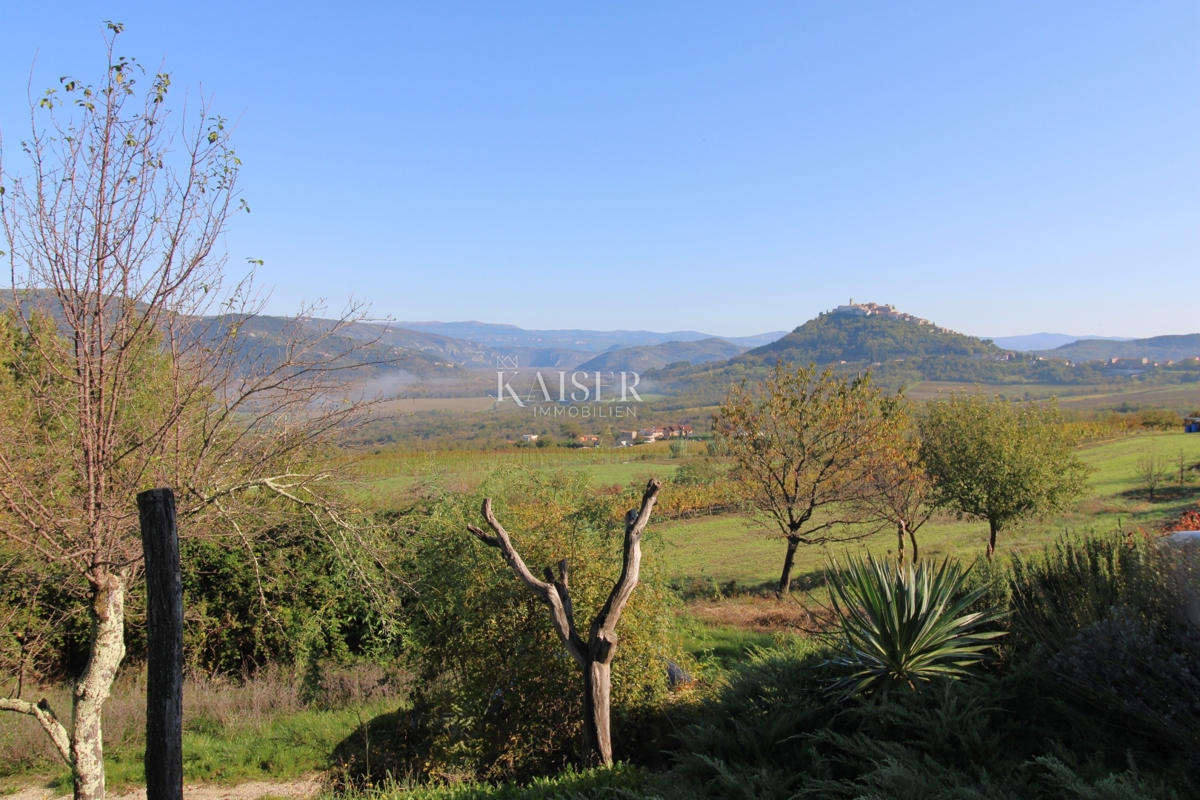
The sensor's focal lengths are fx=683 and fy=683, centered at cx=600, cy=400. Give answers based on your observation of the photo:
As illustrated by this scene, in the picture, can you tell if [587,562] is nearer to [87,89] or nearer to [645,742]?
[645,742]

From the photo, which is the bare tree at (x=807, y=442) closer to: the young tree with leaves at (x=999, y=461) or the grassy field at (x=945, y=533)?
the grassy field at (x=945, y=533)

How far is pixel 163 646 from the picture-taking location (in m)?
3.74

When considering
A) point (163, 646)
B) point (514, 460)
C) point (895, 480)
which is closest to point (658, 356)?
point (895, 480)

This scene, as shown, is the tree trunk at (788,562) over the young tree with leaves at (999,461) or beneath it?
beneath

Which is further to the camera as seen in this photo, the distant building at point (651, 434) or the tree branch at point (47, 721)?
the distant building at point (651, 434)

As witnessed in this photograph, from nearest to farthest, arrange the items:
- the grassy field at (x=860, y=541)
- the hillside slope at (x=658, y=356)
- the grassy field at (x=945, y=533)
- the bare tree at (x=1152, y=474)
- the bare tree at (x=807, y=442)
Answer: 1. the bare tree at (x=807, y=442)
2. the grassy field at (x=860, y=541)
3. the grassy field at (x=945, y=533)
4. the bare tree at (x=1152, y=474)
5. the hillside slope at (x=658, y=356)

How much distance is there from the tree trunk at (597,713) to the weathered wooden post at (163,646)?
8.68 feet

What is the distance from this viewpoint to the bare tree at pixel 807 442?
1553 centimetres

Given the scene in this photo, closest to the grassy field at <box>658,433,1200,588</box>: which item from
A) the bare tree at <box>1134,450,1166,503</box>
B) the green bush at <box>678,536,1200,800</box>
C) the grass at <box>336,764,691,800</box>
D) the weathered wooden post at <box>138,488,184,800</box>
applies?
the bare tree at <box>1134,450,1166,503</box>

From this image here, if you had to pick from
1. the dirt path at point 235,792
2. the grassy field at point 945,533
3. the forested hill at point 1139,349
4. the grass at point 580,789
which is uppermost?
the forested hill at point 1139,349

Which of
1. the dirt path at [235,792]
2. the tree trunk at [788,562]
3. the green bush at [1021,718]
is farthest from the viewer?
the tree trunk at [788,562]

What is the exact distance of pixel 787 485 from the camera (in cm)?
1595

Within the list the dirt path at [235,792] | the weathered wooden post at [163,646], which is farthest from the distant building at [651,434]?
the weathered wooden post at [163,646]

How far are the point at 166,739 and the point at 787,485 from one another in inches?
551
